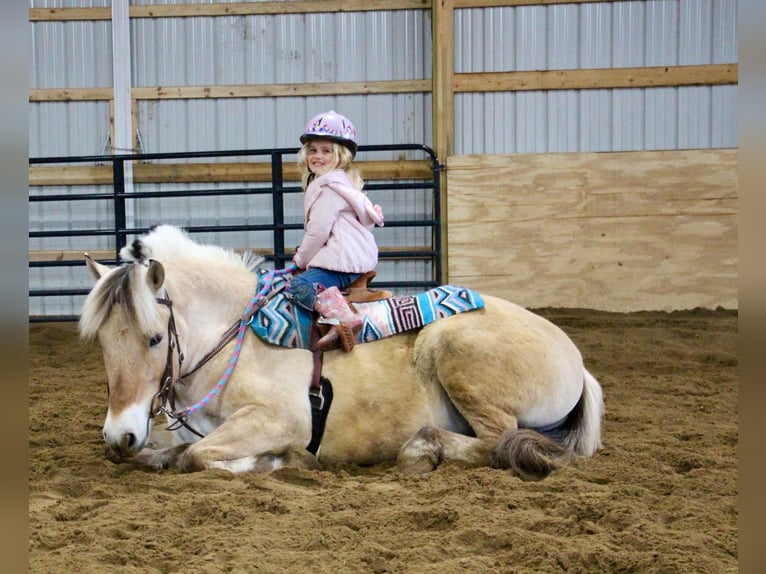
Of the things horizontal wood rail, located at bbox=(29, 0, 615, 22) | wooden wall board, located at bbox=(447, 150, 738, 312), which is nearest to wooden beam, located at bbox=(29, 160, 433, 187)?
wooden wall board, located at bbox=(447, 150, 738, 312)

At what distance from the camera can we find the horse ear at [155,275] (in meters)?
3.42

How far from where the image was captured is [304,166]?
14.1 feet

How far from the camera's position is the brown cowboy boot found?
12.5 feet

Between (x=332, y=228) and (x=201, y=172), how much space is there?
611 centimetres

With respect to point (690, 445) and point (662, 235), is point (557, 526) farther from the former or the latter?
point (662, 235)

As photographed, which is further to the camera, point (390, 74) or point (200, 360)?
point (390, 74)

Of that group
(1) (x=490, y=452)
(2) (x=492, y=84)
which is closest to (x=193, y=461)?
(1) (x=490, y=452)

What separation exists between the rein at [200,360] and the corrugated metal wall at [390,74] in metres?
5.81

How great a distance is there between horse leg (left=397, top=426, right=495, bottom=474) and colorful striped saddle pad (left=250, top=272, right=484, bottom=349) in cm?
56

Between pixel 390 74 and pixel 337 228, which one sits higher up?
pixel 390 74

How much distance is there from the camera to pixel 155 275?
3.44 metres

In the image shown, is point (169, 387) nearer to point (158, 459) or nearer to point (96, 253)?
point (158, 459)

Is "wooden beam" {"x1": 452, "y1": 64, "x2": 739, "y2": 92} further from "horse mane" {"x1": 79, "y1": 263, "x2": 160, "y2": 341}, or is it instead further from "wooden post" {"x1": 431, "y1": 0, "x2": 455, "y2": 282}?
"horse mane" {"x1": 79, "y1": 263, "x2": 160, "y2": 341}

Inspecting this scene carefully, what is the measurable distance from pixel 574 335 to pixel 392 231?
107 inches
